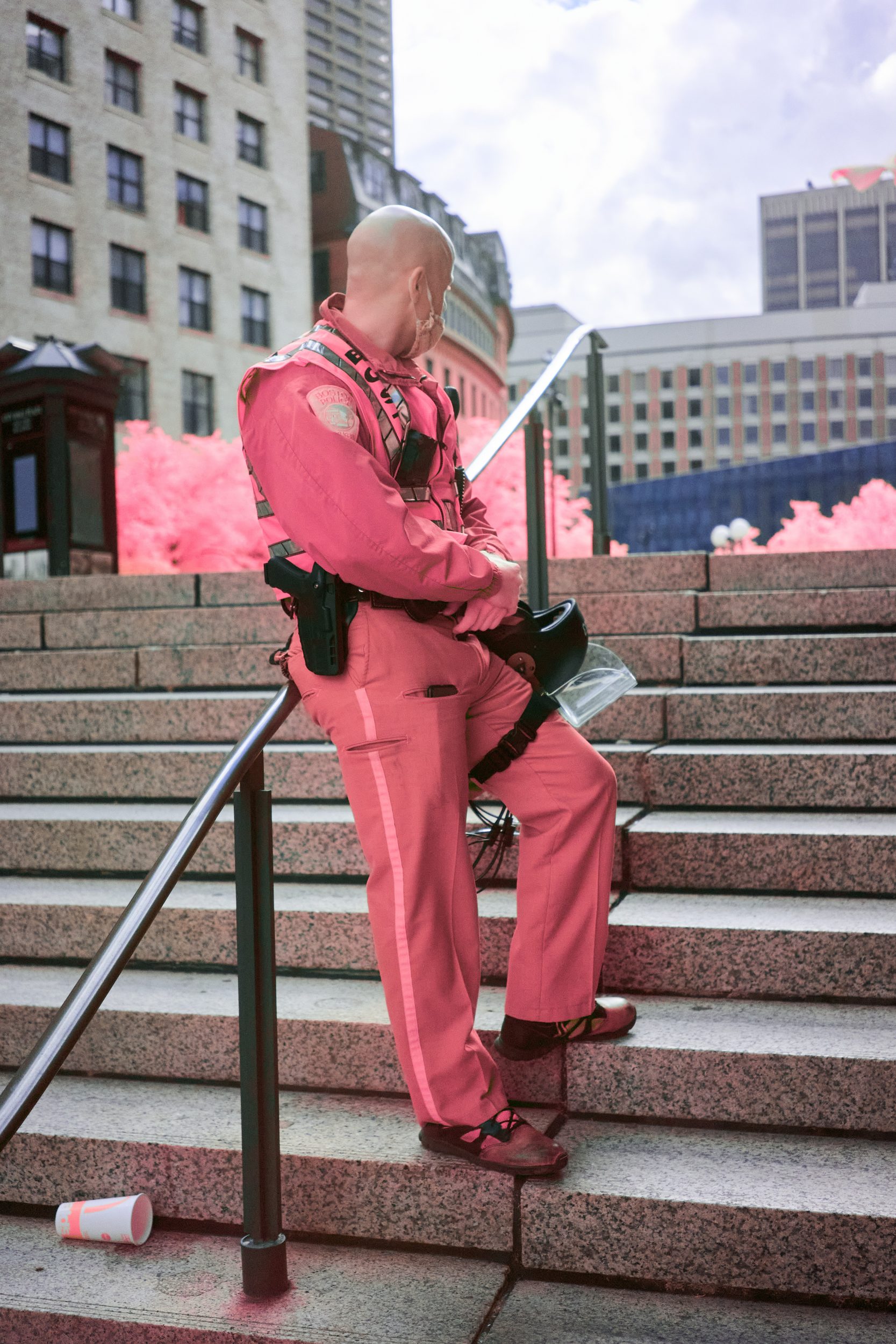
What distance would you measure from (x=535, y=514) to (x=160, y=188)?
87.2 feet

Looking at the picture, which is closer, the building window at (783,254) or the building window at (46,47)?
the building window at (46,47)

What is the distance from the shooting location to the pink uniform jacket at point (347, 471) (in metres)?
1.93

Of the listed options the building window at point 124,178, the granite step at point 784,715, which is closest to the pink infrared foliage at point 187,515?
the building window at point 124,178

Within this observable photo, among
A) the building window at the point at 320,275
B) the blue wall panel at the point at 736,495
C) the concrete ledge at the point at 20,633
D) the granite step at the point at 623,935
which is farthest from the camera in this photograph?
the building window at the point at 320,275

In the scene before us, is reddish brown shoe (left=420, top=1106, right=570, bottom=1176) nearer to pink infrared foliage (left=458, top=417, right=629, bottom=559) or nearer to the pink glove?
the pink glove

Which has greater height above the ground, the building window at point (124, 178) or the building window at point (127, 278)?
the building window at point (124, 178)

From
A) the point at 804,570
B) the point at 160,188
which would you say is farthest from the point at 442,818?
the point at 160,188

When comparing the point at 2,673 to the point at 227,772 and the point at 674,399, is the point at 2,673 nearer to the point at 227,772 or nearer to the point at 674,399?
the point at 227,772

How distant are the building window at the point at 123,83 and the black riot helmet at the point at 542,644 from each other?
2822 cm

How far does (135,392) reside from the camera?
26.5 m

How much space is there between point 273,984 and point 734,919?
125 centimetres

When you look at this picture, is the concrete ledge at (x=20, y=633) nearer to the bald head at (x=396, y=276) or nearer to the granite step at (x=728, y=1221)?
the bald head at (x=396, y=276)

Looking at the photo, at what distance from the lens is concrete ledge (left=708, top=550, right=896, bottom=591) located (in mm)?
4699

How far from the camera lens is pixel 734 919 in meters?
2.86
